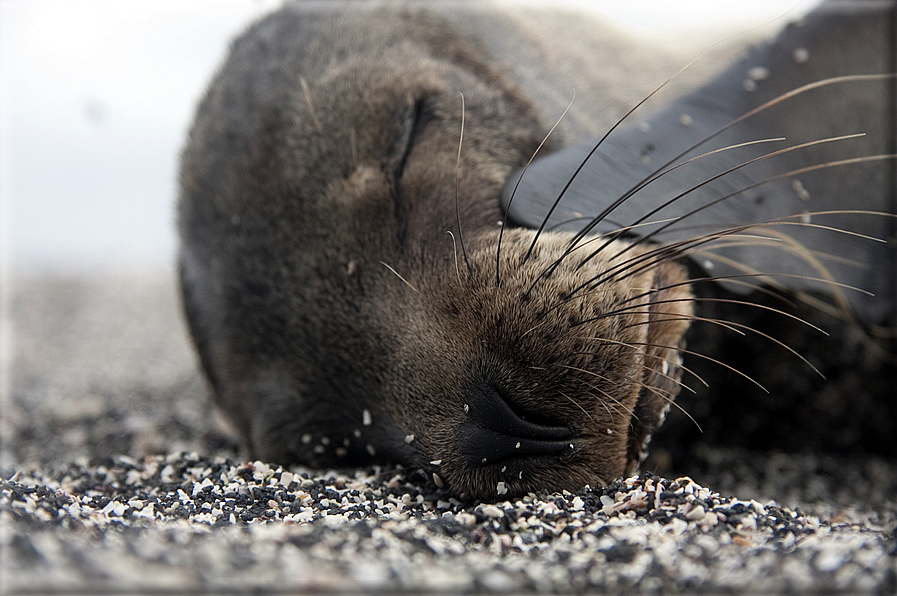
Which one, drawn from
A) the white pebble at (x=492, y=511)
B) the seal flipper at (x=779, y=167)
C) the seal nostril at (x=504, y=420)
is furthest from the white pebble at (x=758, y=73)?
the white pebble at (x=492, y=511)

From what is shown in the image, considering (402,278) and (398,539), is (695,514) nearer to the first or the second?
(398,539)

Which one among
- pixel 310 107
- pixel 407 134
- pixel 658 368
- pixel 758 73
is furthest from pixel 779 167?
pixel 310 107

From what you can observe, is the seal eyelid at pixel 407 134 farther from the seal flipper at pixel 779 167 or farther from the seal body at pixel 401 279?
the seal flipper at pixel 779 167

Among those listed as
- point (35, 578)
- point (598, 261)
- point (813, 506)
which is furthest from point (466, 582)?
point (813, 506)

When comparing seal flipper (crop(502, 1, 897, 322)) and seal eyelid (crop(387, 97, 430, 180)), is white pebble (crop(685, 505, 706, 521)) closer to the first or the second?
seal flipper (crop(502, 1, 897, 322))

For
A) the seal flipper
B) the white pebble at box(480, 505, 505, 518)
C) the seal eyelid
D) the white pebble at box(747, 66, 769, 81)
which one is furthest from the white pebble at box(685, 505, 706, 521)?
the white pebble at box(747, 66, 769, 81)

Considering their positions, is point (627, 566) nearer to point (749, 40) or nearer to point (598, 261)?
point (598, 261)
